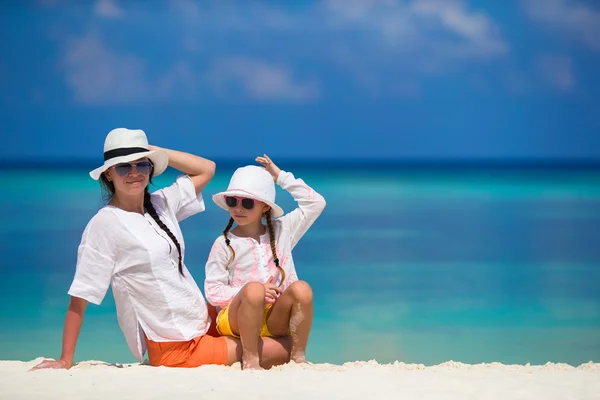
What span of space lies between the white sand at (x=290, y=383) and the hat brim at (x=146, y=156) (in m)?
0.73

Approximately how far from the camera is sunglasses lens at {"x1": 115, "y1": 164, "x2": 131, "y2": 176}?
11.6 ft

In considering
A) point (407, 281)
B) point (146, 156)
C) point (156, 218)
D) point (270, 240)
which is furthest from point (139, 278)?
Result: point (407, 281)

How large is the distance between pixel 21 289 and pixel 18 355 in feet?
7.15

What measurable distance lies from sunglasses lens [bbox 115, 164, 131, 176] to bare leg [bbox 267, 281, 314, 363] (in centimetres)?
74

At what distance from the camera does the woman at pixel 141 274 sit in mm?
3494

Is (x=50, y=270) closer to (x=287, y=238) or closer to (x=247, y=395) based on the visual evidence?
(x=287, y=238)

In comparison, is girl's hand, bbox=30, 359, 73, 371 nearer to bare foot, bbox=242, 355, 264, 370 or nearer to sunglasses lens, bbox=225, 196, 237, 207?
bare foot, bbox=242, 355, 264, 370

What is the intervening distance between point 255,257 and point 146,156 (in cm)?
58

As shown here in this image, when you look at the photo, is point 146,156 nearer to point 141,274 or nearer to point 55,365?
point 141,274

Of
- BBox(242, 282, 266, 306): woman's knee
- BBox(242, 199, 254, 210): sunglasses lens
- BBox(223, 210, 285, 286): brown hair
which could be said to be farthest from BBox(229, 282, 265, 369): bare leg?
BBox(242, 199, 254, 210): sunglasses lens

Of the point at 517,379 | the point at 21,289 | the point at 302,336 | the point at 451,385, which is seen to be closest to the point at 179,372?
the point at 302,336

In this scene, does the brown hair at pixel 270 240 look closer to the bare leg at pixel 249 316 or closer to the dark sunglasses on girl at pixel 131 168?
the bare leg at pixel 249 316

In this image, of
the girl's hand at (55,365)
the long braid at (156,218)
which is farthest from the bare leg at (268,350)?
the girl's hand at (55,365)

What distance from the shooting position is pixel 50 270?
8086 millimetres
